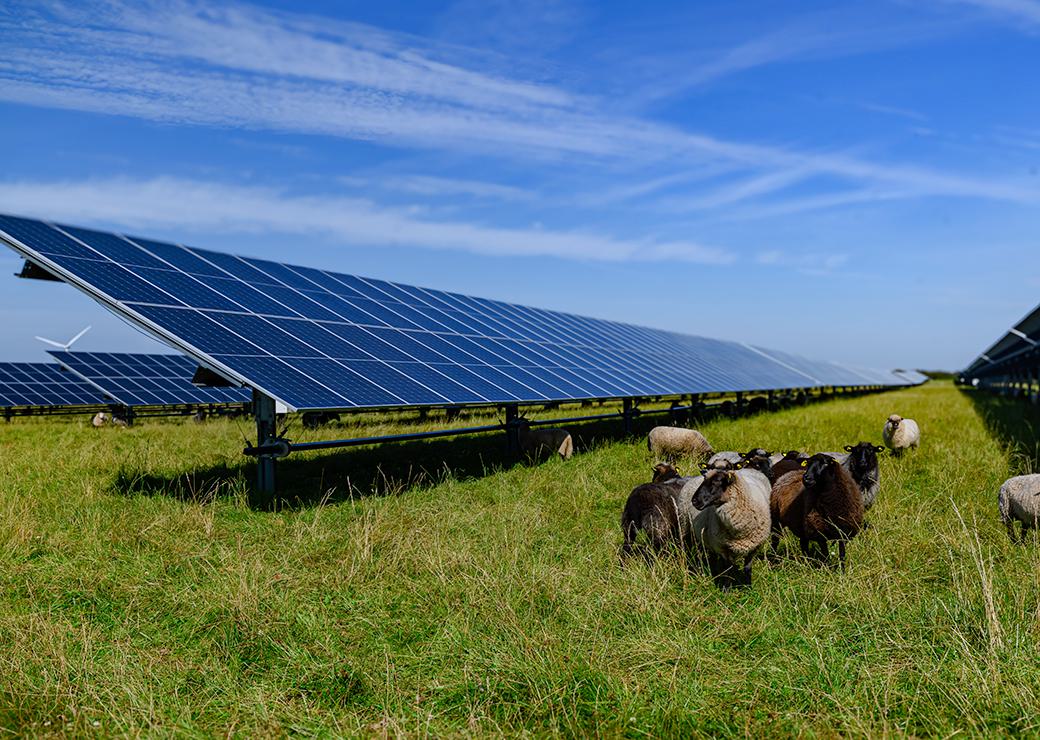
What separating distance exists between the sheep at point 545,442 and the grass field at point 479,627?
570cm

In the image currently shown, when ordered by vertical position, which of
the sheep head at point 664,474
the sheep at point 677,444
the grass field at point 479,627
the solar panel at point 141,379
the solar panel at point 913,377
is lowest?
the solar panel at point 913,377

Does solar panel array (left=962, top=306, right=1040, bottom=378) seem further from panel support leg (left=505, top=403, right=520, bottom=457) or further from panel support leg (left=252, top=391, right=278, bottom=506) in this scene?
panel support leg (left=252, top=391, right=278, bottom=506)

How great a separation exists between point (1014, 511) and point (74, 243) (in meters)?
14.6

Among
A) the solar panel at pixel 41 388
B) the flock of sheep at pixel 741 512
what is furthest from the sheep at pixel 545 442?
the solar panel at pixel 41 388

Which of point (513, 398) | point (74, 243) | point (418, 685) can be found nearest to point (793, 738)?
point (418, 685)

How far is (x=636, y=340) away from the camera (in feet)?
102

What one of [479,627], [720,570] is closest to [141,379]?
[479,627]

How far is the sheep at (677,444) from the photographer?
635 inches

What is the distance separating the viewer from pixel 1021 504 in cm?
882

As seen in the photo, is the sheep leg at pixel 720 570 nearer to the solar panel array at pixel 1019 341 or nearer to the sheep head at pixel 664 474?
the sheep head at pixel 664 474

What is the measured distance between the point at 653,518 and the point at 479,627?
8.19 feet

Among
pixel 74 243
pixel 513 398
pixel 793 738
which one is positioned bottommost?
pixel 793 738

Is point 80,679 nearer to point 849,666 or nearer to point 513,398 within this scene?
point 849,666

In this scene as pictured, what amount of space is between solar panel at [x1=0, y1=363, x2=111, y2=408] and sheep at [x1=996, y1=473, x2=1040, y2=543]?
110 feet
